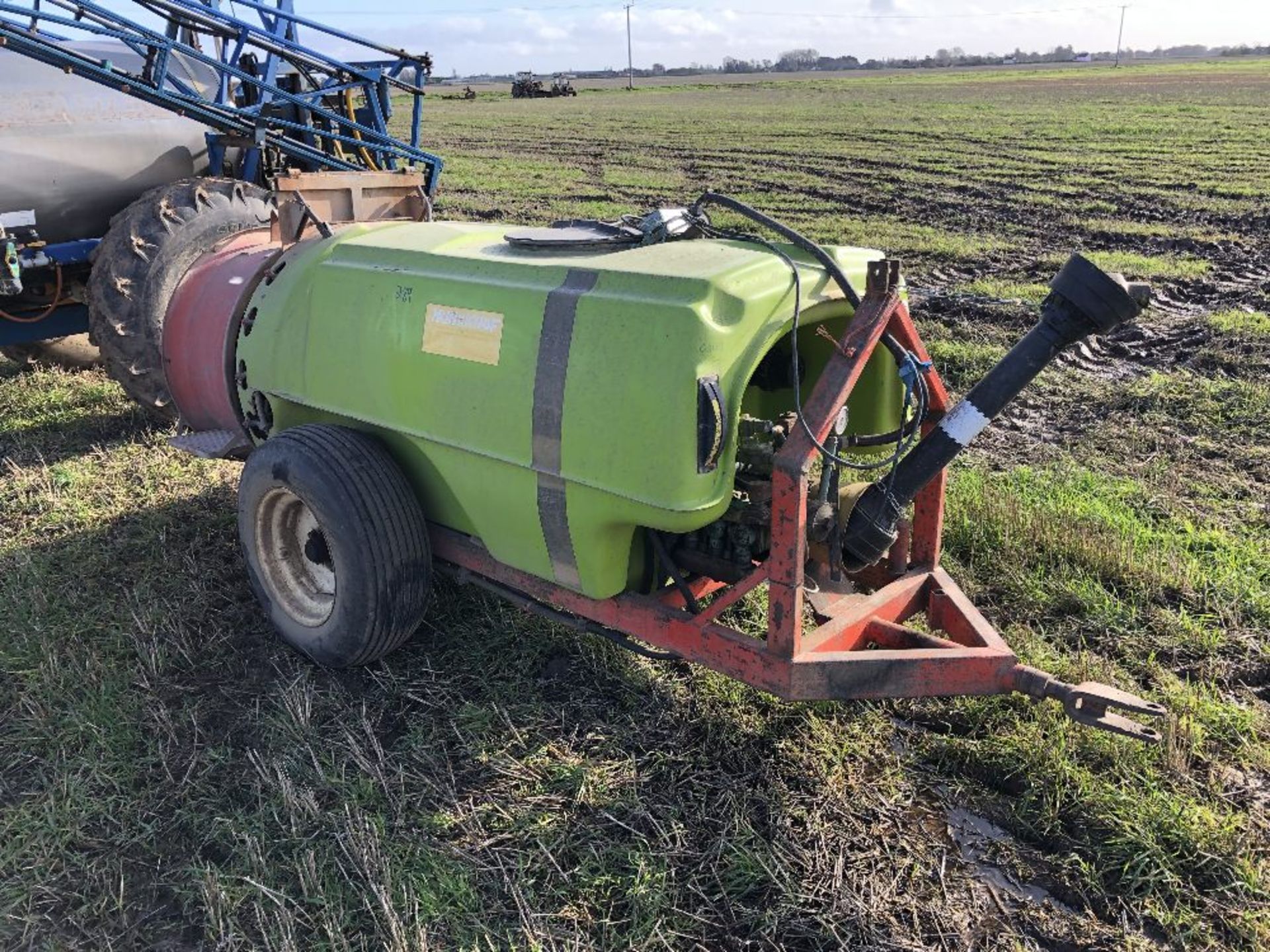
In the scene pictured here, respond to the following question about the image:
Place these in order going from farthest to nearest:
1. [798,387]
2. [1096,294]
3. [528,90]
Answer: [528,90] → [798,387] → [1096,294]

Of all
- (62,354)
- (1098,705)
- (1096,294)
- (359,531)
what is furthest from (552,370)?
(62,354)

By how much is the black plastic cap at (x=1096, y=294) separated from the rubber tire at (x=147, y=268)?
4207 mm

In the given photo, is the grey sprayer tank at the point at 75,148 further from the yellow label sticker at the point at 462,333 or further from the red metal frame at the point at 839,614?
the red metal frame at the point at 839,614

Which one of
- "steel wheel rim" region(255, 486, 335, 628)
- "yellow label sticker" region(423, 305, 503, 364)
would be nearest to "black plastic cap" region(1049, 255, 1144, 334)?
"yellow label sticker" region(423, 305, 503, 364)

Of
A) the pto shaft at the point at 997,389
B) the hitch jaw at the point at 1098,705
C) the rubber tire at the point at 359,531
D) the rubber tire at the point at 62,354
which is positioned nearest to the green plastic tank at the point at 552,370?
the rubber tire at the point at 359,531

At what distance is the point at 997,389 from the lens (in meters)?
2.63

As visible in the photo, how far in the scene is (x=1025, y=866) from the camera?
8.80 feet

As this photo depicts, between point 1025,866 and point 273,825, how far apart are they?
2.07m

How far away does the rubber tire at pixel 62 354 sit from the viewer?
22.9 ft

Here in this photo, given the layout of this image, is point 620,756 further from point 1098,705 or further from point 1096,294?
point 1096,294

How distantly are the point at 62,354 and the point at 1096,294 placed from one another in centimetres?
684

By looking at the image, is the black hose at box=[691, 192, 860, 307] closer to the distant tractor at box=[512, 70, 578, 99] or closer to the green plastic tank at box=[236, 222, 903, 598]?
the green plastic tank at box=[236, 222, 903, 598]

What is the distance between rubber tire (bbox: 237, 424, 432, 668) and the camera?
3.25 m

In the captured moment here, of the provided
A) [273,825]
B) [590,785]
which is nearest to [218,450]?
[273,825]
